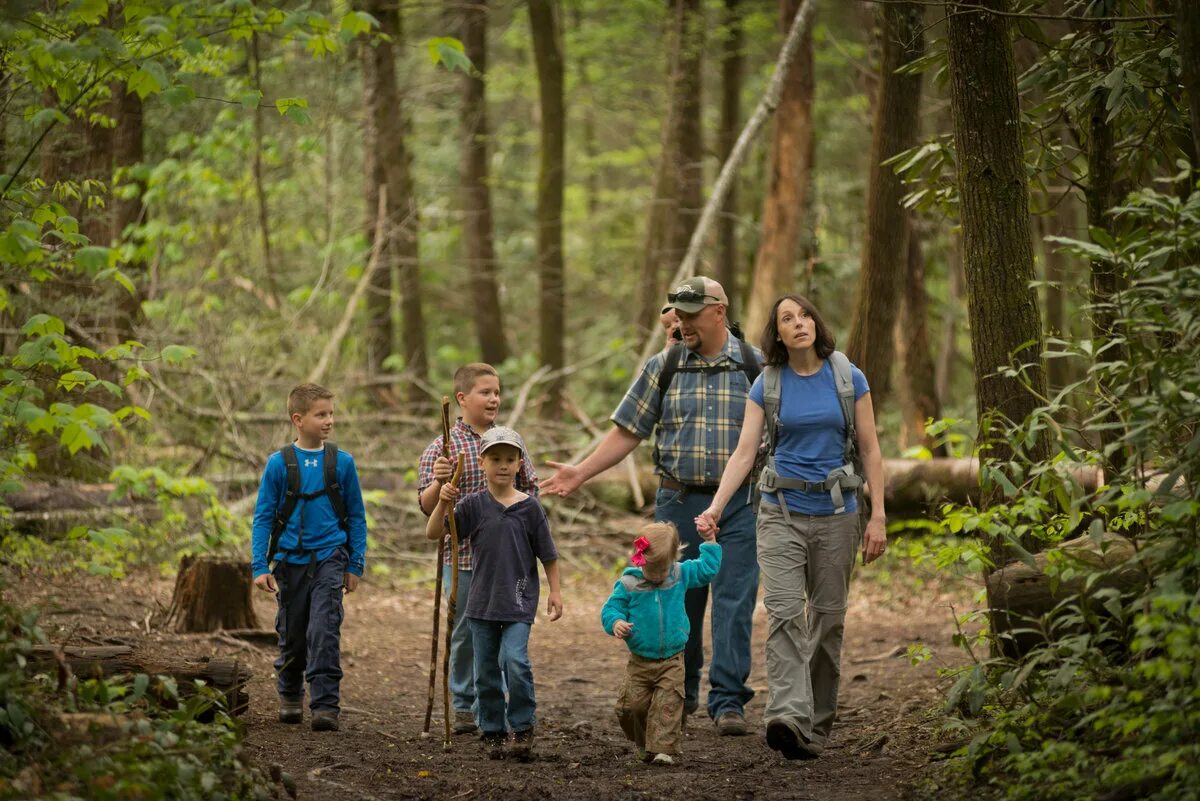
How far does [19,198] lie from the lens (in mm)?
6574

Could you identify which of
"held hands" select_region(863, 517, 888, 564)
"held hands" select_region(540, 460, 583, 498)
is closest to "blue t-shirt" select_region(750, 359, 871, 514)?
"held hands" select_region(863, 517, 888, 564)

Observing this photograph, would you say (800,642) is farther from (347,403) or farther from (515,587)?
(347,403)

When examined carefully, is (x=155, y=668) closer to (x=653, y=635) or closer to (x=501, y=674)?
(x=501, y=674)

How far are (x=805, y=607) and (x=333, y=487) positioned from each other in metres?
2.83

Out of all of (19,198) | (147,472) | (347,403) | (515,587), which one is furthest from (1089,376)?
(347,403)

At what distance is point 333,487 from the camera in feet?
23.1

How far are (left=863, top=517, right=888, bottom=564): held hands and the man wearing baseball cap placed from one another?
911 millimetres

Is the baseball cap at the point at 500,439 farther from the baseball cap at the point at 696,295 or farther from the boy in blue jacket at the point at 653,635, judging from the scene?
the baseball cap at the point at 696,295

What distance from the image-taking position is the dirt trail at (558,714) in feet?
18.7

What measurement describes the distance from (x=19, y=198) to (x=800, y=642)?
490cm

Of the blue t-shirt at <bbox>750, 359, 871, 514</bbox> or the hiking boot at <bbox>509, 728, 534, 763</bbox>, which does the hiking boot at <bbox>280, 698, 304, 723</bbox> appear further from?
the blue t-shirt at <bbox>750, 359, 871, 514</bbox>

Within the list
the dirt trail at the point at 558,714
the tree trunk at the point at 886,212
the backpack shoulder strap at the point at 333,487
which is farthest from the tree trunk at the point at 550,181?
the backpack shoulder strap at the point at 333,487

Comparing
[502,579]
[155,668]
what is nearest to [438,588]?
[502,579]

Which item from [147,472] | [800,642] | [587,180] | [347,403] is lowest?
[800,642]
